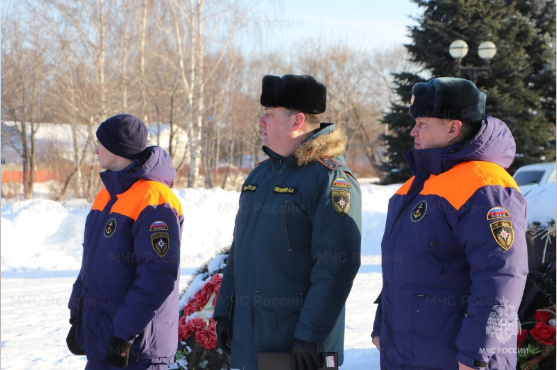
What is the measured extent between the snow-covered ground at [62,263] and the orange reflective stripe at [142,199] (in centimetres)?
268

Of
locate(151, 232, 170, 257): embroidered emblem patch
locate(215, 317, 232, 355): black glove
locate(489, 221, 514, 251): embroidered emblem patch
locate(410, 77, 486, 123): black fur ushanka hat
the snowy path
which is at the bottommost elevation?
the snowy path

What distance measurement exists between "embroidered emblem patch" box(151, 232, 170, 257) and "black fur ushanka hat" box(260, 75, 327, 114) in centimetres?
87

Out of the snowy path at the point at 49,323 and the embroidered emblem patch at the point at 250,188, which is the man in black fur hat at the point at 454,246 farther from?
the snowy path at the point at 49,323

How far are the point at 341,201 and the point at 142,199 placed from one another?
1.13 metres

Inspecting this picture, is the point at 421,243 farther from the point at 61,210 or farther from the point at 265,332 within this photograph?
the point at 61,210

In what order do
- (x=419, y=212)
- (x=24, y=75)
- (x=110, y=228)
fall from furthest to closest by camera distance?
1. (x=24, y=75)
2. (x=110, y=228)
3. (x=419, y=212)

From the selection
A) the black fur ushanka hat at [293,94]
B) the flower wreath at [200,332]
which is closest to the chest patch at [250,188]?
the black fur ushanka hat at [293,94]

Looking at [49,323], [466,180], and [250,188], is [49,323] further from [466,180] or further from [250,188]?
[466,180]

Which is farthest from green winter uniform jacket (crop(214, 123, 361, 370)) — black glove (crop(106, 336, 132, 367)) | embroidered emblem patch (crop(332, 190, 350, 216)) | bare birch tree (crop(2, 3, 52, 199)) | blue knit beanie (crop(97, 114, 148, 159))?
bare birch tree (crop(2, 3, 52, 199))

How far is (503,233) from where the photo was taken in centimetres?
240

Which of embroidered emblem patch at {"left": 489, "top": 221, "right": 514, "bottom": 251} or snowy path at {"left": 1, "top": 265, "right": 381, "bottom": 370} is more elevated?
embroidered emblem patch at {"left": 489, "top": 221, "right": 514, "bottom": 251}

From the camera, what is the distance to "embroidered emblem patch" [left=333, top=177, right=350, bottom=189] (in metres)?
2.81

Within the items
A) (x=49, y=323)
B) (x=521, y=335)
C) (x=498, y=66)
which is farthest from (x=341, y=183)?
(x=498, y=66)

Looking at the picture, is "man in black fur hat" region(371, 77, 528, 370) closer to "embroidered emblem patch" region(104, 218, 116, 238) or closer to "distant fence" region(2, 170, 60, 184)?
"embroidered emblem patch" region(104, 218, 116, 238)
